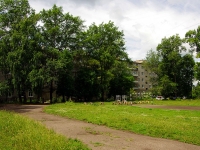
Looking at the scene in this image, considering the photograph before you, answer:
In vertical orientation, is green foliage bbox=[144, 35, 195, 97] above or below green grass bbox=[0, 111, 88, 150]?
above

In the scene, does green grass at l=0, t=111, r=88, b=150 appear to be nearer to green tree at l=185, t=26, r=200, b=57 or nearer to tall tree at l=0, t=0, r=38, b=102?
tall tree at l=0, t=0, r=38, b=102

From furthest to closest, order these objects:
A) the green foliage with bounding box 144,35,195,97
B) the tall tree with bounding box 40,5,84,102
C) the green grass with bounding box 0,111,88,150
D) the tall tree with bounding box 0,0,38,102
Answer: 1. the green foliage with bounding box 144,35,195,97
2. the tall tree with bounding box 40,5,84,102
3. the tall tree with bounding box 0,0,38,102
4. the green grass with bounding box 0,111,88,150

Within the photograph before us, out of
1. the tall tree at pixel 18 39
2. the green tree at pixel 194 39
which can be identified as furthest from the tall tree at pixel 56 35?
the green tree at pixel 194 39

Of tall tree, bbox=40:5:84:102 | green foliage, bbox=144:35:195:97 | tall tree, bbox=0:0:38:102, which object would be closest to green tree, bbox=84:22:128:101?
tall tree, bbox=40:5:84:102

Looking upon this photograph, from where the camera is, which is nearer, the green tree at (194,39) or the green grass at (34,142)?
the green grass at (34,142)

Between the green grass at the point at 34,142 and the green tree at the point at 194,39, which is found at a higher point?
the green tree at the point at 194,39

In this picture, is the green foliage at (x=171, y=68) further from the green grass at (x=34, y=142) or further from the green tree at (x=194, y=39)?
the green grass at (x=34, y=142)

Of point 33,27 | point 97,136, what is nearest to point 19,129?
point 97,136

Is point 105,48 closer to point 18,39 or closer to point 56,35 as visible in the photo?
point 56,35

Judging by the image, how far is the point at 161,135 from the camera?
12625 mm

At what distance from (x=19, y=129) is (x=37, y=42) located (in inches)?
1206

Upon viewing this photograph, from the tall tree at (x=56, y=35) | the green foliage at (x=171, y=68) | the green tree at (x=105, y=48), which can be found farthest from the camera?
the green foliage at (x=171, y=68)

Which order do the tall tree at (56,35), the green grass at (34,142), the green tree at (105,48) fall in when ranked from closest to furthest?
the green grass at (34,142) → the tall tree at (56,35) → the green tree at (105,48)

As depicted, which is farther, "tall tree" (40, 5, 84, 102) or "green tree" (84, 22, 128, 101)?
"green tree" (84, 22, 128, 101)
